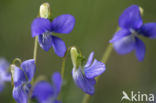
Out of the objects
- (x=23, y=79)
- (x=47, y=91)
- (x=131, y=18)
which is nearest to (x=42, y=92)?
(x=47, y=91)

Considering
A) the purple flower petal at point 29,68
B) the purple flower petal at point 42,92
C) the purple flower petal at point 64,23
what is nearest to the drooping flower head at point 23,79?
the purple flower petal at point 29,68

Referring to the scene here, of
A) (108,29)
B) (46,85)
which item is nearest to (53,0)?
(108,29)

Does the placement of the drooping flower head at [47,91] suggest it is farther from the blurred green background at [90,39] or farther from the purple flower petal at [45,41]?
the blurred green background at [90,39]

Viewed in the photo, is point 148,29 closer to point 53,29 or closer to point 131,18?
point 131,18

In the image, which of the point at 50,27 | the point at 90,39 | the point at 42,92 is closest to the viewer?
the point at 50,27

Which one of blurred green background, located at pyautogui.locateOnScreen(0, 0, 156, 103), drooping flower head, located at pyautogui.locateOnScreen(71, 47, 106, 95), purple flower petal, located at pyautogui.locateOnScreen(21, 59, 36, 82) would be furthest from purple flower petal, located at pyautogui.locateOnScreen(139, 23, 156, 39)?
blurred green background, located at pyautogui.locateOnScreen(0, 0, 156, 103)


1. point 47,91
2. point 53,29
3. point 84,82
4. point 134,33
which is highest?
point 53,29

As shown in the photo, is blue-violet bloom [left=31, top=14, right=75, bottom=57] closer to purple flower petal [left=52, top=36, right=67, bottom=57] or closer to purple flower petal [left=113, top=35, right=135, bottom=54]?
purple flower petal [left=52, top=36, right=67, bottom=57]
